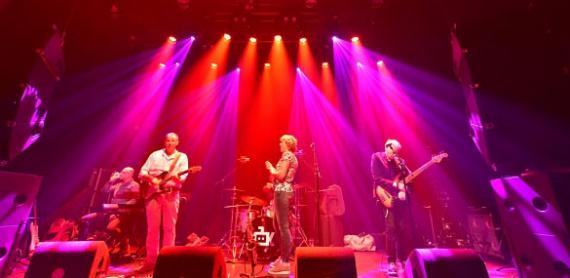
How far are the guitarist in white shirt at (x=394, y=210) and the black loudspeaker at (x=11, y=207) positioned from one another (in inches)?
170

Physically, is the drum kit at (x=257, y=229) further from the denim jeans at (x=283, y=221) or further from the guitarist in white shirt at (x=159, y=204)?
the guitarist in white shirt at (x=159, y=204)

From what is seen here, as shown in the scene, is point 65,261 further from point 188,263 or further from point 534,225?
point 534,225

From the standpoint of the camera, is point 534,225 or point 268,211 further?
point 268,211

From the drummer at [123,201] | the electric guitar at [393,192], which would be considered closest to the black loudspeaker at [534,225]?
the electric guitar at [393,192]

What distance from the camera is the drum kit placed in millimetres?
6027

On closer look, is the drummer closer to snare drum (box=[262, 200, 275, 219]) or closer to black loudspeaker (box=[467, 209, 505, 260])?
snare drum (box=[262, 200, 275, 219])

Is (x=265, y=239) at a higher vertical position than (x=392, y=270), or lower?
higher

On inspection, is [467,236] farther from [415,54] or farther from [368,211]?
[415,54]

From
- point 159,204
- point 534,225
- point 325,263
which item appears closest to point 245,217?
point 159,204

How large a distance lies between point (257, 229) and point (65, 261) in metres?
4.23

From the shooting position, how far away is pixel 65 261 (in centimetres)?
244

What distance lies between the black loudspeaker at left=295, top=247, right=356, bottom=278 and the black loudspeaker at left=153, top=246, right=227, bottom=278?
69cm

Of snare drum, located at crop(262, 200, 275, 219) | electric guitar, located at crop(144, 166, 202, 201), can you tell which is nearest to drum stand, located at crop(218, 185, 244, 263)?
snare drum, located at crop(262, 200, 275, 219)

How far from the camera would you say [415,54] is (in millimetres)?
7273
